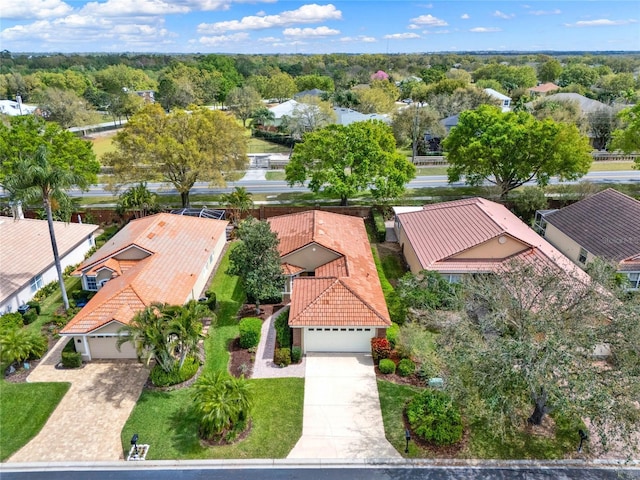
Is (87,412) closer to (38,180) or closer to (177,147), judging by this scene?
(38,180)

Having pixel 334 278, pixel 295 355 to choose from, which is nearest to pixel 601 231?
pixel 334 278

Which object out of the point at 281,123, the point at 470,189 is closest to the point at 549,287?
the point at 470,189

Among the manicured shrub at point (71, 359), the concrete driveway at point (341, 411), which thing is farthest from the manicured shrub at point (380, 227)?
the manicured shrub at point (71, 359)

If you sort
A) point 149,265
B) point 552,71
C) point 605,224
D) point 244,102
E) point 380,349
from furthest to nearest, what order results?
point 552,71
point 244,102
point 605,224
point 149,265
point 380,349

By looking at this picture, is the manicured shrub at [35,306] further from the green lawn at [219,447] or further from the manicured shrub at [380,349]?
the manicured shrub at [380,349]

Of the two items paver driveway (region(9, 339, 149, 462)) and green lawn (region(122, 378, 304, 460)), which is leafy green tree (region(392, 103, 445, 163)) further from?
paver driveway (region(9, 339, 149, 462))

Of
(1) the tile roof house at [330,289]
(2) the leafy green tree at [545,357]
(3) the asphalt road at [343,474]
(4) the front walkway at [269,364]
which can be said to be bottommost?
(3) the asphalt road at [343,474]

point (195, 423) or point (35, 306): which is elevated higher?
point (35, 306)
